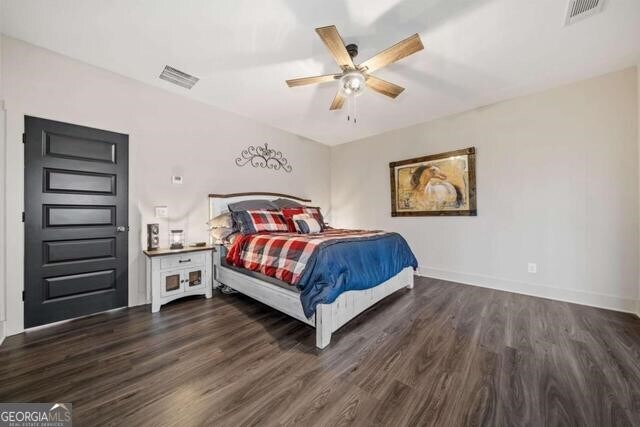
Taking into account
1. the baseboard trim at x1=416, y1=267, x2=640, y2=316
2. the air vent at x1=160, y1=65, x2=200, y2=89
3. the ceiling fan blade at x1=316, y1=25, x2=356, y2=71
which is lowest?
the baseboard trim at x1=416, y1=267, x2=640, y2=316

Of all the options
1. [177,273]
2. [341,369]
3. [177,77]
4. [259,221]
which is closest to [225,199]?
[259,221]

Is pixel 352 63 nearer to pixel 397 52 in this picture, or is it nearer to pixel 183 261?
pixel 397 52

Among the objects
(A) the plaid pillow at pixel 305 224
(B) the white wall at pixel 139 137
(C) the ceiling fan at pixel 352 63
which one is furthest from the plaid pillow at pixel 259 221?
(C) the ceiling fan at pixel 352 63

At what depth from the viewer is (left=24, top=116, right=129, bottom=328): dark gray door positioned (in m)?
2.16

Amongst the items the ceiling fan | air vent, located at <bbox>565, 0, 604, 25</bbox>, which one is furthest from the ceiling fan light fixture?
air vent, located at <bbox>565, 0, 604, 25</bbox>

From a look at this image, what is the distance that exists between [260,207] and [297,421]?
9.32 feet

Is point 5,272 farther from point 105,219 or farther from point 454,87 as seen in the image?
point 454,87

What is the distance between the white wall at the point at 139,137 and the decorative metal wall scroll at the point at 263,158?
4.1 inches

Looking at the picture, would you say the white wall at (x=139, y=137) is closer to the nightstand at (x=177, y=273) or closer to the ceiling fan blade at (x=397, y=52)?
the nightstand at (x=177, y=273)

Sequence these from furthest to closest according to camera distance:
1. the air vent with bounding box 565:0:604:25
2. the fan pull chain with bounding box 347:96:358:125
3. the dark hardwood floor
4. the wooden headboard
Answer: the wooden headboard
the fan pull chain with bounding box 347:96:358:125
the air vent with bounding box 565:0:604:25
the dark hardwood floor

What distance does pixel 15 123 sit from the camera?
2.10 meters

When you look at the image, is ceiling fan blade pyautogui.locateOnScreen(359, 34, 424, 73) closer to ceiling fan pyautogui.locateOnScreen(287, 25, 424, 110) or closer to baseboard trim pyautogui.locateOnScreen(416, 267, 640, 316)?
ceiling fan pyautogui.locateOnScreen(287, 25, 424, 110)

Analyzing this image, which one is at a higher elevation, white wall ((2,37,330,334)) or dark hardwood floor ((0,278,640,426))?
white wall ((2,37,330,334))

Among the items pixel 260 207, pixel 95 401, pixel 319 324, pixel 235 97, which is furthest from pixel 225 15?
pixel 95 401
